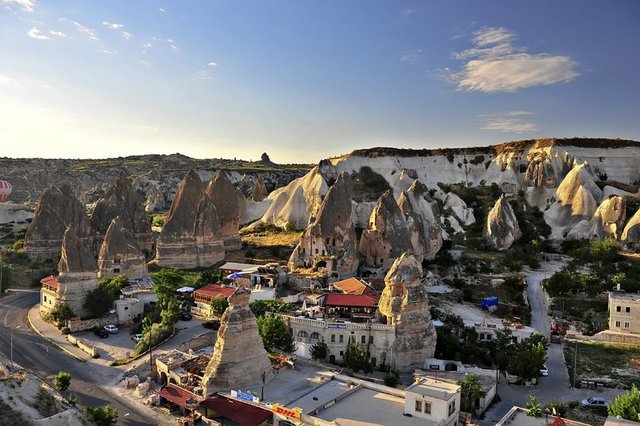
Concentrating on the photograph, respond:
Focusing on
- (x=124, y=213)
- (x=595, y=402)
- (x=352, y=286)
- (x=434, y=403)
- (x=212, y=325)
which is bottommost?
(x=595, y=402)

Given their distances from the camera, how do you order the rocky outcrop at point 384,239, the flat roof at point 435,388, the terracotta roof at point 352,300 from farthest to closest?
1. the rocky outcrop at point 384,239
2. the terracotta roof at point 352,300
3. the flat roof at point 435,388

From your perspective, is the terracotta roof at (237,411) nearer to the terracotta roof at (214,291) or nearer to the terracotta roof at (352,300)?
the terracotta roof at (352,300)

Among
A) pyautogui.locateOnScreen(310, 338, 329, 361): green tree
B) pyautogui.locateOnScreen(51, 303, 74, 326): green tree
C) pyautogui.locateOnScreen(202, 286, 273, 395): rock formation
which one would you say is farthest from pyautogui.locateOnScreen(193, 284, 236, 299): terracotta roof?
pyautogui.locateOnScreen(202, 286, 273, 395): rock formation

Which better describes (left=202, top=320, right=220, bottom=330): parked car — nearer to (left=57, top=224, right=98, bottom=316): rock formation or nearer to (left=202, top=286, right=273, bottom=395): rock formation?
(left=57, top=224, right=98, bottom=316): rock formation

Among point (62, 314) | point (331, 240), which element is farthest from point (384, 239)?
point (62, 314)

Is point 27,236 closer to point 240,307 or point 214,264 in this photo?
point 214,264

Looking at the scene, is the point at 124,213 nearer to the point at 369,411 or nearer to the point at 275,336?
the point at 275,336

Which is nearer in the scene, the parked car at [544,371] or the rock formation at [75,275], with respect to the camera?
the parked car at [544,371]

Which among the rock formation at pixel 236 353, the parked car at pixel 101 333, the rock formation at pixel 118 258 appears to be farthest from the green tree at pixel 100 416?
the rock formation at pixel 118 258
